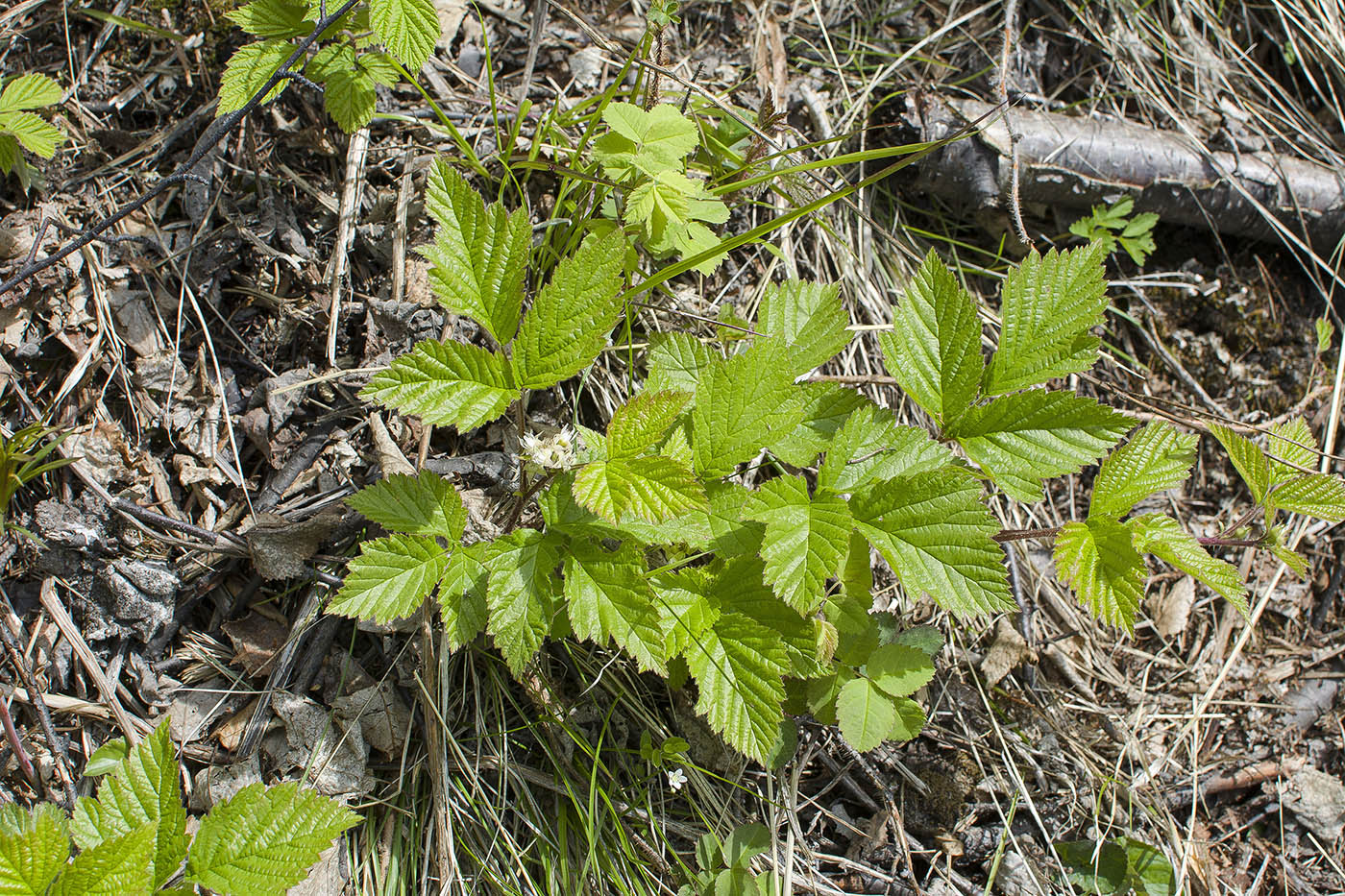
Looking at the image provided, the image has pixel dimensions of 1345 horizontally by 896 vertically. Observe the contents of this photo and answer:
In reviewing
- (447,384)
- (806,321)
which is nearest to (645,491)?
(447,384)

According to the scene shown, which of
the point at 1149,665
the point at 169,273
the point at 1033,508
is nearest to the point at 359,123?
the point at 169,273

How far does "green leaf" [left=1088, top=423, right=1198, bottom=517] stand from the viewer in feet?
5.95

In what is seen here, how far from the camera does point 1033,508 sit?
8.36ft

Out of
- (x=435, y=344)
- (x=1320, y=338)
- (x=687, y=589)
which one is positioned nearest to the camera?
(x=435, y=344)

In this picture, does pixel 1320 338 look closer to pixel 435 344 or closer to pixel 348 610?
pixel 435 344

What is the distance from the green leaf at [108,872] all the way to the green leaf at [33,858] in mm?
26

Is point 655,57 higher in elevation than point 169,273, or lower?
higher

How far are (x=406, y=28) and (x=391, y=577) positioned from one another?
4.02ft

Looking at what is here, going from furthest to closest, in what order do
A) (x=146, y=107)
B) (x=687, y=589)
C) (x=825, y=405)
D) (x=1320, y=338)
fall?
(x=1320, y=338) < (x=146, y=107) < (x=825, y=405) < (x=687, y=589)

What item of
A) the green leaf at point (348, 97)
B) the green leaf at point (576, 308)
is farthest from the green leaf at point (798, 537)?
the green leaf at point (348, 97)

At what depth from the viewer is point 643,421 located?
1596mm

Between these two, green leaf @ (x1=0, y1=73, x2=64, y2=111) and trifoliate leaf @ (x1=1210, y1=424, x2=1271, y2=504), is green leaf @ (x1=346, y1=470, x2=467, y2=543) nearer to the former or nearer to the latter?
green leaf @ (x1=0, y1=73, x2=64, y2=111)

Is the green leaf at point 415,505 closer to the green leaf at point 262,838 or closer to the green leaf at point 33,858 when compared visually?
the green leaf at point 262,838

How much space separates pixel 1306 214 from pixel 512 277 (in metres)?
2.78
